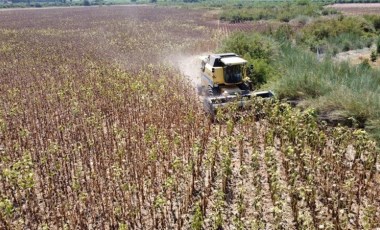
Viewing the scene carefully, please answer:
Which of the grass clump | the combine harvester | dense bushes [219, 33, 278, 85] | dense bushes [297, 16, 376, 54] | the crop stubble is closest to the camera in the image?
the crop stubble

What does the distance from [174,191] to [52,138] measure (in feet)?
16.5

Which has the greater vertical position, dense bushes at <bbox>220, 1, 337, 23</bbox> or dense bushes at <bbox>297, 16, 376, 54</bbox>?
dense bushes at <bbox>220, 1, 337, 23</bbox>

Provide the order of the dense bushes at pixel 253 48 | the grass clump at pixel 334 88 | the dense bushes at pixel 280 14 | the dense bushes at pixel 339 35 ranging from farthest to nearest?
the dense bushes at pixel 280 14 < the dense bushes at pixel 339 35 < the dense bushes at pixel 253 48 < the grass clump at pixel 334 88

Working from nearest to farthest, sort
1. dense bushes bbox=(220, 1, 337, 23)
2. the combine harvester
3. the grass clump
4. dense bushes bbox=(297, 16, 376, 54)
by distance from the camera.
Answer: the grass clump
the combine harvester
dense bushes bbox=(297, 16, 376, 54)
dense bushes bbox=(220, 1, 337, 23)

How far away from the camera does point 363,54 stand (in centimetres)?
2241

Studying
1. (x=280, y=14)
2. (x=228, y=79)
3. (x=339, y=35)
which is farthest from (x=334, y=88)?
(x=280, y=14)

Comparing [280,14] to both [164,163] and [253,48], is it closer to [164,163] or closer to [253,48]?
[253,48]

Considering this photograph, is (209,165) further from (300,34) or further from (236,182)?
(300,34)

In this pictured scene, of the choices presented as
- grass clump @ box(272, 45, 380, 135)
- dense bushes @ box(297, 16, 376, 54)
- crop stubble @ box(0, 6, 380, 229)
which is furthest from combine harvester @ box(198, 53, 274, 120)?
dense bushes @ box(297, 16, 376, 54)

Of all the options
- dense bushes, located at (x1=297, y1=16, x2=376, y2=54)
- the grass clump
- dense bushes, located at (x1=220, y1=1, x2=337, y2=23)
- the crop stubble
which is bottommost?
the crop stubble

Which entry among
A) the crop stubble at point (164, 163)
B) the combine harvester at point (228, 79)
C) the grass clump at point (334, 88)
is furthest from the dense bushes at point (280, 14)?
the combine harvester at point (228, 79)

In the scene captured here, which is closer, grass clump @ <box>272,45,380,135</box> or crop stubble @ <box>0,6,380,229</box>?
crop stubble @ <box>0,6,380,229</box>

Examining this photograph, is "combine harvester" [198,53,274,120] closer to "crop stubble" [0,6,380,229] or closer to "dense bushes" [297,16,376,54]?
"crop stubble" [0,6,380,229]

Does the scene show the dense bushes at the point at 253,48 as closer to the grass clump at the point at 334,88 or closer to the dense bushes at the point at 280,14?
the grass clump at the point at 334,88
